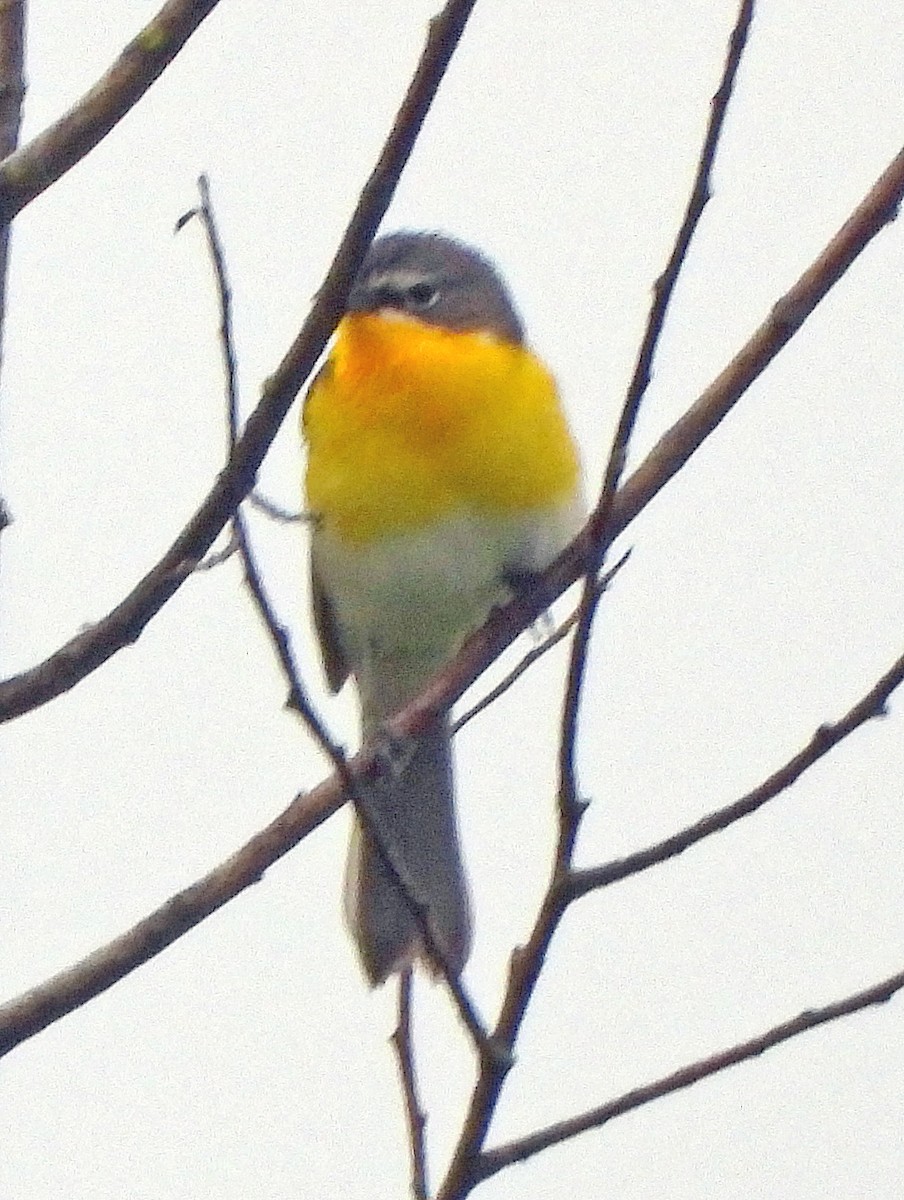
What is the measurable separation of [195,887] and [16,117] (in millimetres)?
1004

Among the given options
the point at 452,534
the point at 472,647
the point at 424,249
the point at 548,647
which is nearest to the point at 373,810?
the point at 548,647

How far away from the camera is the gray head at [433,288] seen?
4.59 meters

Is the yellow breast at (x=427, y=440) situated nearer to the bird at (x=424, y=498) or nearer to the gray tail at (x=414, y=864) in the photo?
the bird at (x=424, y=498)

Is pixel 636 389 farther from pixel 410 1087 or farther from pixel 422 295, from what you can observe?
pixel 422 295

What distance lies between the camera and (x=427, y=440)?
4.23 m

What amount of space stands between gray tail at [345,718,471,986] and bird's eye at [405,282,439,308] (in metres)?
1.02

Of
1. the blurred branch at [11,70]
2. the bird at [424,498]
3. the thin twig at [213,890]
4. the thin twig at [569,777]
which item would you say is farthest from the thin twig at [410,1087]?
the bird at [424,498]

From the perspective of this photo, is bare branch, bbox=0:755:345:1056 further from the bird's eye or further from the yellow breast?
the bird's eye

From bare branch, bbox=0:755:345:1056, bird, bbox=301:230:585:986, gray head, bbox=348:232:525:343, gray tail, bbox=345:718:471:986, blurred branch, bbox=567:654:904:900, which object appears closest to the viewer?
blurred branch, bbox=567:654:904:900

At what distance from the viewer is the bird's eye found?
15.1 feet

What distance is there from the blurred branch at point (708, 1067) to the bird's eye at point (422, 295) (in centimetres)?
277

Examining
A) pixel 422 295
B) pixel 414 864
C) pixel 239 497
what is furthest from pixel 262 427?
pixel 422 295

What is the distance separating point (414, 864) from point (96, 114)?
250 centimetres

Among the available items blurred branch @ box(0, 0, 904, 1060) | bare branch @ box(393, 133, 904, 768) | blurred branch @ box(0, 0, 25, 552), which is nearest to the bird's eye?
→ bare branch @ box(393, 133, 904, 768)
